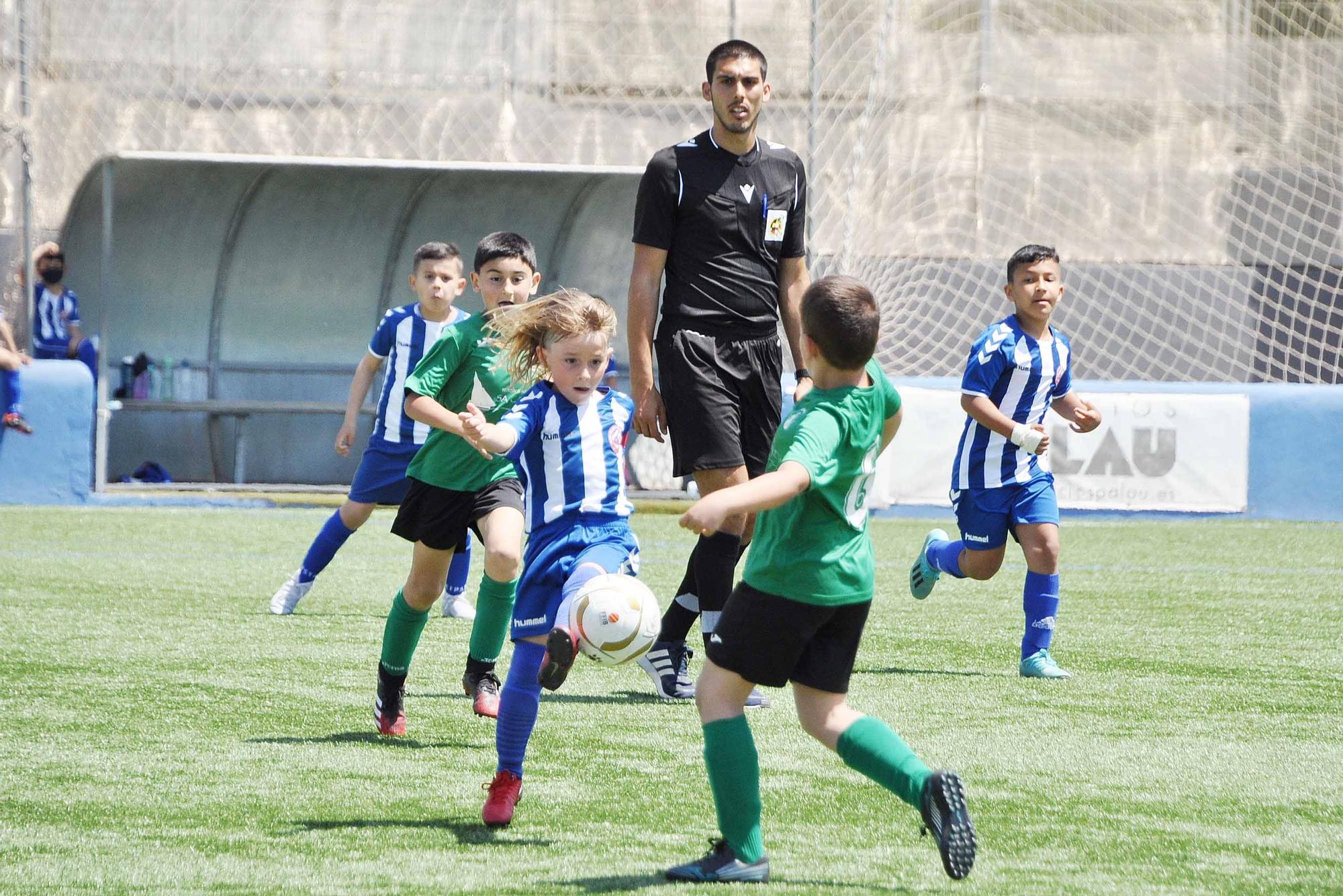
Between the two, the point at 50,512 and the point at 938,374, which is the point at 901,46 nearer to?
the point at 938,374

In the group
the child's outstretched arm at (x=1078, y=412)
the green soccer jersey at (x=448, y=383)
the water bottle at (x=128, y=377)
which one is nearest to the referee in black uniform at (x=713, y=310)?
the green soccer jersey at (x=448, y=383)

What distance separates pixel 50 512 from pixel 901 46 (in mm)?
7974

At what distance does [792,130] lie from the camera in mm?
13602

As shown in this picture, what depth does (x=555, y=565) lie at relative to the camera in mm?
3473

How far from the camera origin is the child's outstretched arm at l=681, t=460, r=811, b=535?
8.73ft

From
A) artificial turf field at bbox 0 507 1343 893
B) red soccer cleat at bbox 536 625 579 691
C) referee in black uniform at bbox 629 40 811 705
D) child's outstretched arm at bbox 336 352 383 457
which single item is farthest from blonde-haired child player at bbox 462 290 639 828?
child's outstretched arm at bbox 336 352 383 457

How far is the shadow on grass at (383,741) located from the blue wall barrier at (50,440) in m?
8.09

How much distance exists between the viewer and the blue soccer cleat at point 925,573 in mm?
6242

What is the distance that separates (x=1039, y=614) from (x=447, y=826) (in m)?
2.67

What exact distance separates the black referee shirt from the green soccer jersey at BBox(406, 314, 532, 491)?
602mm

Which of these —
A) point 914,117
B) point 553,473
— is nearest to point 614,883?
point 553,473

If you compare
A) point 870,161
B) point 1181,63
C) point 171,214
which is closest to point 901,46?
point 870,161

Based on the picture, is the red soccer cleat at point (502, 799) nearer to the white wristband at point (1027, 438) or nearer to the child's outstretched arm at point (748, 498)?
the child's outstretched arm at point (748, 498)

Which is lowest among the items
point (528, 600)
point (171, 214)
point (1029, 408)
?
point (528, 600)
